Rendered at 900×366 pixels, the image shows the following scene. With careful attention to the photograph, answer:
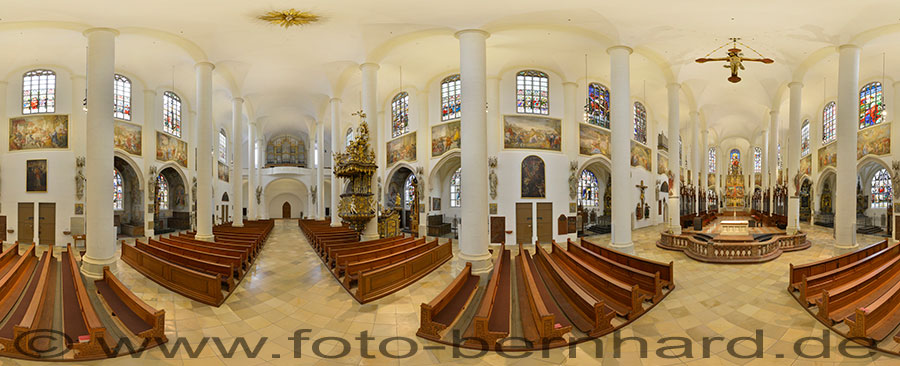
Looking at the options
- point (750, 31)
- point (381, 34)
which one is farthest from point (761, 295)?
point (381, 34)

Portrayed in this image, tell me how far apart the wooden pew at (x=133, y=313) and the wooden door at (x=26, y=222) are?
1271cm

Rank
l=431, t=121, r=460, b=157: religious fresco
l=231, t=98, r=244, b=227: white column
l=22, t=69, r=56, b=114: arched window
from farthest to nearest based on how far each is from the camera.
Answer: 1. l=231, t=98, r=244, b=227: white column
2. l=431, t=121, r=460, b=157: religious fresco
3. l=22, t=69, r=56, b=114: arched window

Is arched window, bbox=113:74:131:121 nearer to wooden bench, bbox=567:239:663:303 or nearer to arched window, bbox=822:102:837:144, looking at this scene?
wooden bench, bbox=567:239:663:303

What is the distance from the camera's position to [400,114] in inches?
775

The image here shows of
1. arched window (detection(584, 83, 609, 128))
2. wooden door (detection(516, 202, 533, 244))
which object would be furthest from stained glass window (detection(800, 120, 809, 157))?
wooden door (detection(516, 202, 533, 244))

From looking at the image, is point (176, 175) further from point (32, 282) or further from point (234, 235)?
point (32, 282)

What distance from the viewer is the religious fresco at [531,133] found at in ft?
52.1

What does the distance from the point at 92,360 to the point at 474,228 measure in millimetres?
7021

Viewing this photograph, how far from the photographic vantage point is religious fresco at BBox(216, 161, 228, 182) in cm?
2609

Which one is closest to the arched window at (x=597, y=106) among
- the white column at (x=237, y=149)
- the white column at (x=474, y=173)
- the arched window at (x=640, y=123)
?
the arched window at (x=640, y=123)

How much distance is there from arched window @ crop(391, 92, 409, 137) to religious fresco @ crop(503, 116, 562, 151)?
5662 mm

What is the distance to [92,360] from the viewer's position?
469 centimetres

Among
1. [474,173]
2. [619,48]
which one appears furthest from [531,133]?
[474,173]

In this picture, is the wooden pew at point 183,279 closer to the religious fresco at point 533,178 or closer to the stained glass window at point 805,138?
the religious fresco at point 533,178
